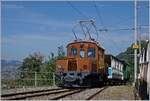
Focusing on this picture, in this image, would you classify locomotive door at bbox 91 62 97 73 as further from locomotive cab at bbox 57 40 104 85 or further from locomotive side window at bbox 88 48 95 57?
locomotive side window at bbox 88 48 95 57

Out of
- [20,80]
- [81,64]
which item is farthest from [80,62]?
[20,80]

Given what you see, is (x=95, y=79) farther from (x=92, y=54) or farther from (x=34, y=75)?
(x=34, y=75)

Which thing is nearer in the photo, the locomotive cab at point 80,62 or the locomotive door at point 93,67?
the locomotive cab at point 80,62

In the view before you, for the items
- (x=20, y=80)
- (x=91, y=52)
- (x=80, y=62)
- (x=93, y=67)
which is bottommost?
(x=20, y=80)

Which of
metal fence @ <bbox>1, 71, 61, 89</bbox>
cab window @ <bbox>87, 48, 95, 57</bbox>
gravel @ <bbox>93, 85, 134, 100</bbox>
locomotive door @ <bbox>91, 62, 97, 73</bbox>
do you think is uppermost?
cab window @ <bbox>87, 48, 95, 57</bbox>

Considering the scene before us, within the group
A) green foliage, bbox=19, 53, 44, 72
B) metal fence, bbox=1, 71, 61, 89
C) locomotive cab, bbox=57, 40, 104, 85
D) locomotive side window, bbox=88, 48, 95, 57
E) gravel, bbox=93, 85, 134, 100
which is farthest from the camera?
green foliage, bbox=19, 53, 44, 72

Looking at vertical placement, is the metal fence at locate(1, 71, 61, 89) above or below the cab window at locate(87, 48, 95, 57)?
below

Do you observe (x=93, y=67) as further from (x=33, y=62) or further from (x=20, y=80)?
(x=33, y=62)

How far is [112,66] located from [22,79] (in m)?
13.2

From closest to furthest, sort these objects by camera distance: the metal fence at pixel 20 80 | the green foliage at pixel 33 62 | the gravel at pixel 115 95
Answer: the gravel at pixel 115 95 < the metal fence at pixel 20 80 < the green foliage at pixel 33 62

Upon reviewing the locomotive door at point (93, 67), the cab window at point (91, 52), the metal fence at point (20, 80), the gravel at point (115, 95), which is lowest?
the gravel at point (115, 95)

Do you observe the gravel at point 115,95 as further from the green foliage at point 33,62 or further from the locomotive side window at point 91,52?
the green foliage at point 33,62

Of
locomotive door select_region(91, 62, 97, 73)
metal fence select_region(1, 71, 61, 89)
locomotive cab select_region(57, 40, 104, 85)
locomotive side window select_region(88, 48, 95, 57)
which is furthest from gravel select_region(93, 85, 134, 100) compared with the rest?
metal fence select_region(1, 71, 61, 89)

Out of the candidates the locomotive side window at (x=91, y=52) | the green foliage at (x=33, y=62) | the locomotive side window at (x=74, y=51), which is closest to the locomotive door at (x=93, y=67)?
the locomotive side window at (x=91, y=52)
